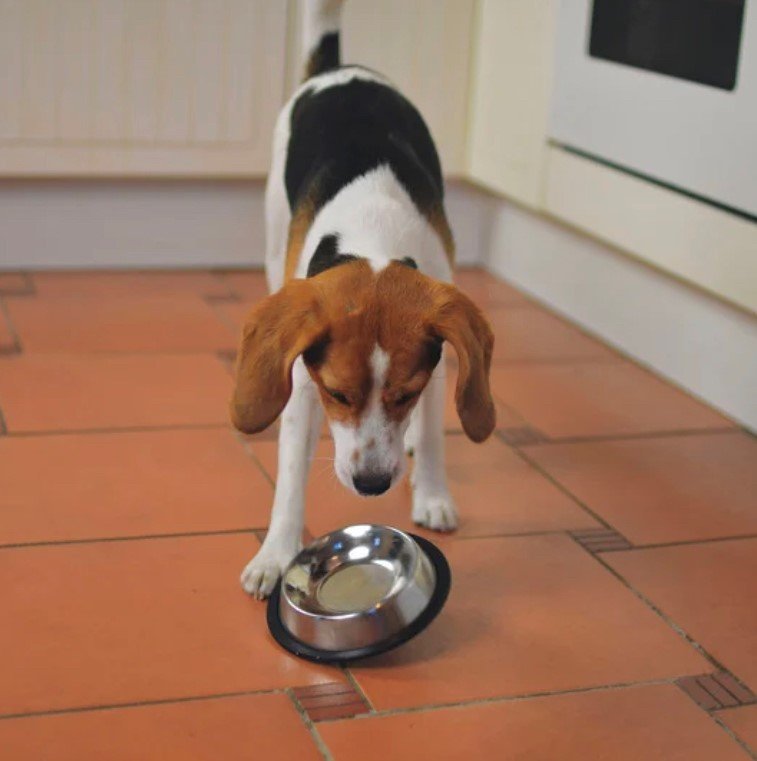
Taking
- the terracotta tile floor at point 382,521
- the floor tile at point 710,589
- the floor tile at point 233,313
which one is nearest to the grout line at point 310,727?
the terracotta tile floor at point 382,521

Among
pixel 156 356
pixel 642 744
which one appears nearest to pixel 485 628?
pixel 642 744

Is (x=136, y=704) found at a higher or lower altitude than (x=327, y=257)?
lower

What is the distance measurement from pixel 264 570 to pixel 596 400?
124cm

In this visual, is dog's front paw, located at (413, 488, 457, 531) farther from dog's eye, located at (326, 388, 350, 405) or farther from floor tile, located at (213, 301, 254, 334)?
floor tile, located at (213, 301, 254, 334)

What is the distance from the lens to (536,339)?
357 cm

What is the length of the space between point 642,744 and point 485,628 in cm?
36

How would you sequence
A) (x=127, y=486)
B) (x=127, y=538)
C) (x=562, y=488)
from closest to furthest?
(x=127, y=538)
(x=127, y=486)
(x=562, y=488)

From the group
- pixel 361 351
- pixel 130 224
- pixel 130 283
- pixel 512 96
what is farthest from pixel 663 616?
pixel 130 224

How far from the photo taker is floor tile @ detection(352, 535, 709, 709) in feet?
6.35

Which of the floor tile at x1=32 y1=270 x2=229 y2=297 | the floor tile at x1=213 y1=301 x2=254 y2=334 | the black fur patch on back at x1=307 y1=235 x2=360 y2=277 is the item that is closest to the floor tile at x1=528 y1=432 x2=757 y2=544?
the black fur patch on back at x1=307 y1=235 x2=360 y2=277

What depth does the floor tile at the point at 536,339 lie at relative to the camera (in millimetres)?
3451

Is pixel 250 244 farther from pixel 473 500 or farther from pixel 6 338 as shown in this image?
pixel 473 500

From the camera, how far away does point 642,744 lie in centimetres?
181

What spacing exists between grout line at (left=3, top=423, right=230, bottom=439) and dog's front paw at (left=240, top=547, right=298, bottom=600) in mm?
659
